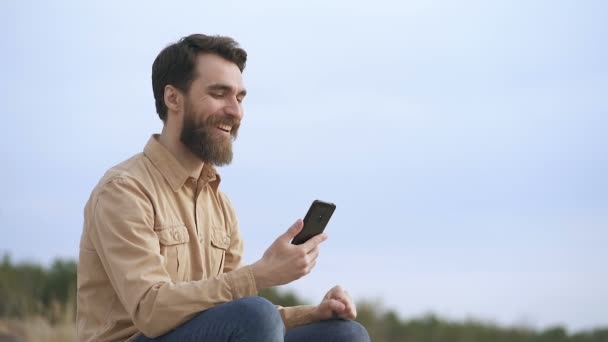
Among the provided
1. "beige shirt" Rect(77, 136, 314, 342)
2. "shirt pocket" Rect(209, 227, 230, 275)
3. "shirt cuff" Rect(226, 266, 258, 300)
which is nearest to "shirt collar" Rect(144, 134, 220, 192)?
"beige shirt" Rect(77, 136, 314, 342)

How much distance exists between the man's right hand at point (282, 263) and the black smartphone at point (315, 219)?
10 cm

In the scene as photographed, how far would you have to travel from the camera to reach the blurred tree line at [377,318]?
9219 mm

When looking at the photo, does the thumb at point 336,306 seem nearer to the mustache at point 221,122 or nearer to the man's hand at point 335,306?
the man's hand at point 335,306

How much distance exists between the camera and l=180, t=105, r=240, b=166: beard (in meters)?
3.50

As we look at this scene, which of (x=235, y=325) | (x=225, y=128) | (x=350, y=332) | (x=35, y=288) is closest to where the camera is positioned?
(x=235, y=325)

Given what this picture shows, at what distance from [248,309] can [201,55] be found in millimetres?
1297

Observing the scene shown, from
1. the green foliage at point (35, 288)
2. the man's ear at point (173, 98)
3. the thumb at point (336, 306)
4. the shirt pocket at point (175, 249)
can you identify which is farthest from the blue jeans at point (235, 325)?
the green foliage at point (35, 288)

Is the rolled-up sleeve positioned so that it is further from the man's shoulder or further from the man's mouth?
the man's mouth

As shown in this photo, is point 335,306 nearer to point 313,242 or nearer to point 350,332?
point 350,332

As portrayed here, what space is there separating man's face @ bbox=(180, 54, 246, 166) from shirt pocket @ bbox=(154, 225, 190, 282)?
390mm

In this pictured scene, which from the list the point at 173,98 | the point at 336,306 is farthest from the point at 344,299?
the point at 173,98

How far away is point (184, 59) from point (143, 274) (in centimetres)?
110

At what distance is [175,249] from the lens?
3.27 metres

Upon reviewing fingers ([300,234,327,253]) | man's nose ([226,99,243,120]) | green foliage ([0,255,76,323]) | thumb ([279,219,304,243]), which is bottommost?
green foliage ([0,255,76,323])
